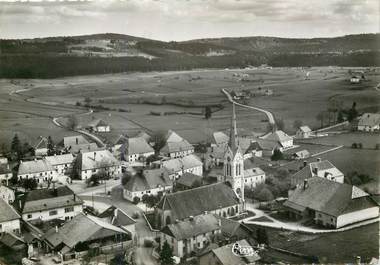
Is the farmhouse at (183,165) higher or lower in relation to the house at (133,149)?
lower

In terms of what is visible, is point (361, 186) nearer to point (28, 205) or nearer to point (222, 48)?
point (222, 48)

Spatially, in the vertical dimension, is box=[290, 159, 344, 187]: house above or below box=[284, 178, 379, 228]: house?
above

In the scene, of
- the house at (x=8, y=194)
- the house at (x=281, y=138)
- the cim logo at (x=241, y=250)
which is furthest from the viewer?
the house at (x=281, y=138)

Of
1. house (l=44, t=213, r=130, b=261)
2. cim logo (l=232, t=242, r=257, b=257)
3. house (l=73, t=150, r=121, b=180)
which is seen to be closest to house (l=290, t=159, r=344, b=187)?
cim logo (l=232, t=242, r=257, b=257)

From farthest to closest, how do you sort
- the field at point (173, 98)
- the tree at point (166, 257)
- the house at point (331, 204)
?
1. the field at point (173, 98)
2. the house at point (331, 204)
3. the tree at point (166, 257)

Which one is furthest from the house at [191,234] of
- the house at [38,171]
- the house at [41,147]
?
the house at [41,147]

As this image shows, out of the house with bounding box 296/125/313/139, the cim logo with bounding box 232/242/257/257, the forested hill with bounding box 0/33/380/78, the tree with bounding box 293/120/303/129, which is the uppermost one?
the forested hill with bounding box 0/33/380/78

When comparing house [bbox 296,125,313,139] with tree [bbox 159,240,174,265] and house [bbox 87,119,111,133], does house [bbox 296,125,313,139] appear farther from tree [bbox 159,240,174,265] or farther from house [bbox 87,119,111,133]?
tree [bbox 159,240,174,265]

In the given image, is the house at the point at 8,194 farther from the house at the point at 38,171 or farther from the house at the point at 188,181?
the house at the point at 188,181
